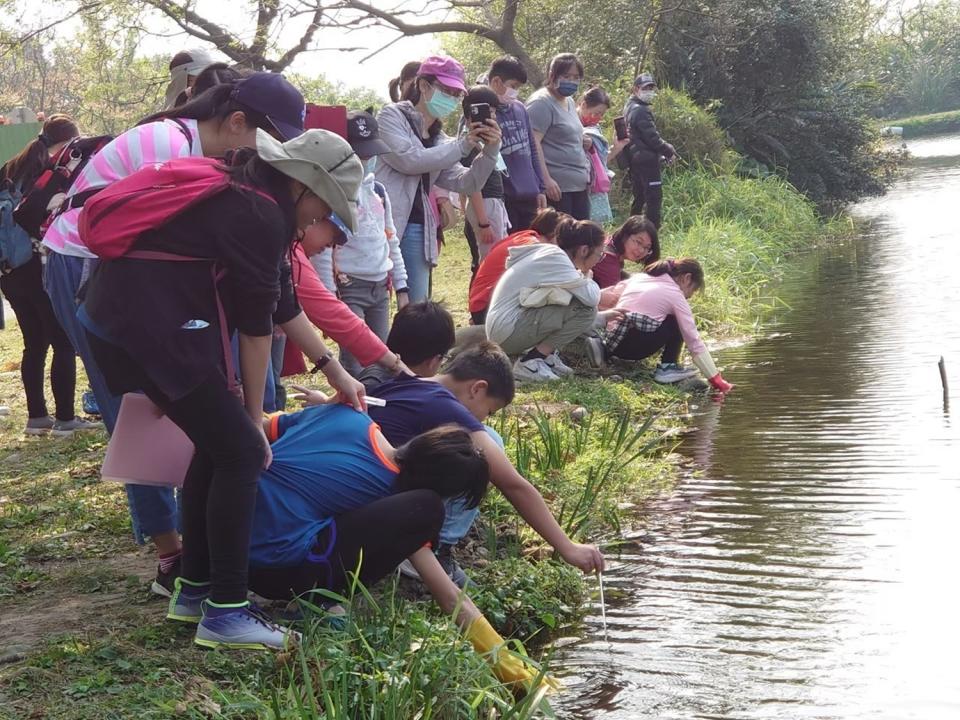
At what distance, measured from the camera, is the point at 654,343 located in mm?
7547

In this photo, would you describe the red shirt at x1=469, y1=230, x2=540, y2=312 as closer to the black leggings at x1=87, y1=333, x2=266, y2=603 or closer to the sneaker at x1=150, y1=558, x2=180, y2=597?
the sneaker at x1=150, y1=558, x2=180, y2=597

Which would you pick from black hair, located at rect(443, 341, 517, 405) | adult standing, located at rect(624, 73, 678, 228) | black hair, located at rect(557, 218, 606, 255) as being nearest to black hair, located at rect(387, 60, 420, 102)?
black hair, located at rect(557, 218, 606, 255)

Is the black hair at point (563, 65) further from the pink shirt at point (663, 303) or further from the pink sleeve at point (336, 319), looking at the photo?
the pink sleeve at point (336, 319)

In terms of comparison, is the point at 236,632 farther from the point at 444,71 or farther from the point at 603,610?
the point at 444,71

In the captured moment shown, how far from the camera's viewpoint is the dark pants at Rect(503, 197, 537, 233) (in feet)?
26.8

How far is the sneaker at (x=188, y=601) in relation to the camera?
11.2 feet

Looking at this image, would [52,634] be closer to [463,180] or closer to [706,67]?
[463,180]

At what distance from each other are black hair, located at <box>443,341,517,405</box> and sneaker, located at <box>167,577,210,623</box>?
1.09 metres

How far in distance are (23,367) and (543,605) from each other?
3.72m

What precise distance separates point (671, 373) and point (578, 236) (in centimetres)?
107

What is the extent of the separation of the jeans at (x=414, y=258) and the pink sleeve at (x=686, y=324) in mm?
1662

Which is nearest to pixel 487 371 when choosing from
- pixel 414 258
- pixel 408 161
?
pixel 408 161

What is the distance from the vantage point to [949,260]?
12.4 metres

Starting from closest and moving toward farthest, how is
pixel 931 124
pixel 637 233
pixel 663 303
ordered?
pixel 663 303 < pixel 637 233 < pixel 931 124
